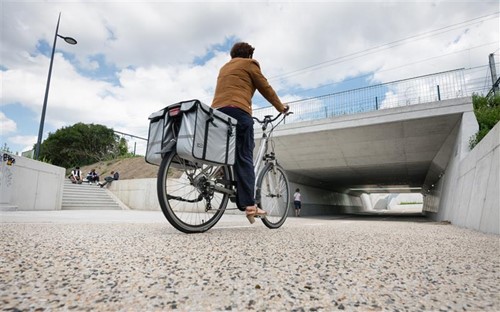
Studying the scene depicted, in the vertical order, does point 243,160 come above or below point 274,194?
above

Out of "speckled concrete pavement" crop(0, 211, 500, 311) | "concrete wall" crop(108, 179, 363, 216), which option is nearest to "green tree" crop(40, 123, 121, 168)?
"concrete wall" crop(108, 179, 363, 216)

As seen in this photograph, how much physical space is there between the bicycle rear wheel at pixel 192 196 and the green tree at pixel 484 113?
7797mm

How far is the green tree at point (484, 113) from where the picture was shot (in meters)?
7.63

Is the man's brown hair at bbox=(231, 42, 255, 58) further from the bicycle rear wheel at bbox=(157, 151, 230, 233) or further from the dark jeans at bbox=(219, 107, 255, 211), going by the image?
the bicycle rear wheel at bbox=(157, 151, 230, 233)

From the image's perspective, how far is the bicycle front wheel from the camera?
369 cm

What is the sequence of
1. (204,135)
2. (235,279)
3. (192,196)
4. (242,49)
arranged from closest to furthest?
1. (235,279)
2. (204,135)
3. (192,196)
4. (242,49)

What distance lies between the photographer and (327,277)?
1180 mm

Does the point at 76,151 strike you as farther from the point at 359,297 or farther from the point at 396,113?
the point at 359,297

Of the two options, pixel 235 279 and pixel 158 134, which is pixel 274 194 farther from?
pixel 235 279

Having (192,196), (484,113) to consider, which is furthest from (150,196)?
(484,113)

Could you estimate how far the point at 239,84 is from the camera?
2988 millimetres

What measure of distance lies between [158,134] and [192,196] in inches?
32.8

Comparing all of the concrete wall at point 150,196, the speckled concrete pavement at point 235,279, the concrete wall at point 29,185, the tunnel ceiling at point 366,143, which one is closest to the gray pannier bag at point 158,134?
the speckled concrete pavement at point 235,279

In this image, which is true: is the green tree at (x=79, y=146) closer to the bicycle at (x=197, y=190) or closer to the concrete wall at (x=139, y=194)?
the concrete wall at (x=139, y=194)
